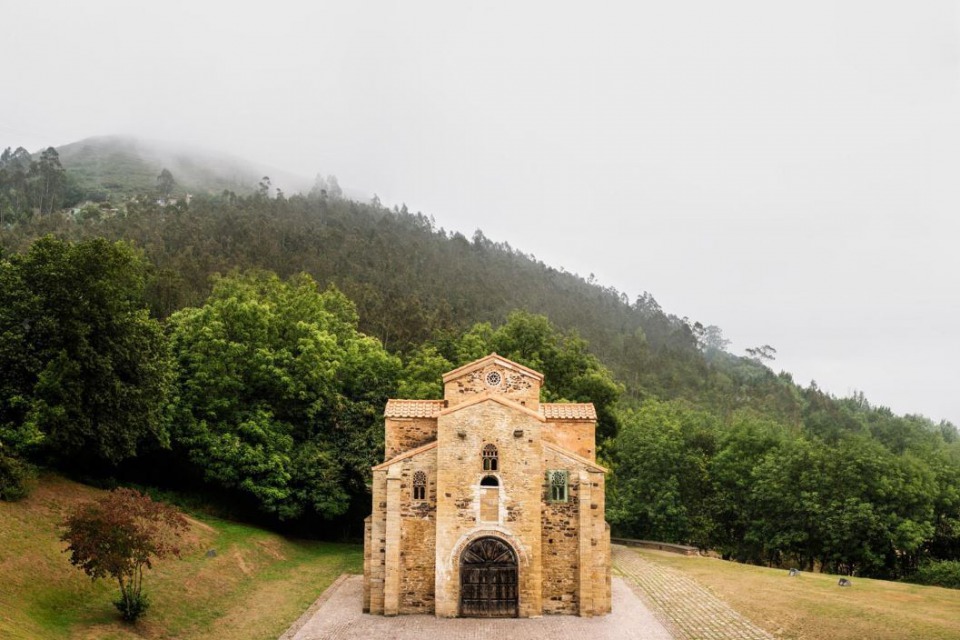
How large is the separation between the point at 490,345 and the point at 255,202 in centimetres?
8508

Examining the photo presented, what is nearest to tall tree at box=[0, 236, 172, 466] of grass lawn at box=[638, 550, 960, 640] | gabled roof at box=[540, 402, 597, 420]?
gabled roof at box=[540, 402, 597, 420]

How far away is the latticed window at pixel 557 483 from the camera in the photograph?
25172 mm

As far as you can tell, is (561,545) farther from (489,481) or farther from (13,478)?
(13,478)

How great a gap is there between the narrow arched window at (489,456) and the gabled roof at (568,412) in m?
4.77

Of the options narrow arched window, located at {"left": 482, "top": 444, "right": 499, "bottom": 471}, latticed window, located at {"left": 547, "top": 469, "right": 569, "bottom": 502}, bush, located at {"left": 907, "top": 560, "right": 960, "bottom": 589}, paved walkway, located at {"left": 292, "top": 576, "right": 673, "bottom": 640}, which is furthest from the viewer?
bush, located at {"left": 907, "top": 560, "right": 960, "bottom": 589}

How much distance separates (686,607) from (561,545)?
18.2 ft

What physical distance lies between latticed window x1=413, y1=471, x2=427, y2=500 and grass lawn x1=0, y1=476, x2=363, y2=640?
601cm

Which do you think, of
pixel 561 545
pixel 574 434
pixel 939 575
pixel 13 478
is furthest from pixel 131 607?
pixel 939 575

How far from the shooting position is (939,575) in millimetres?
33062

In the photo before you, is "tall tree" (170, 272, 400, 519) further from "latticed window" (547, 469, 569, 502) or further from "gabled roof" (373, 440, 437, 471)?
"latticed window" (547, 469, 569, 502)

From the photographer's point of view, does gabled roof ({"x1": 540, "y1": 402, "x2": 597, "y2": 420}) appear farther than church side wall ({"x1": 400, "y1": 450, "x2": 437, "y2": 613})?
Yes

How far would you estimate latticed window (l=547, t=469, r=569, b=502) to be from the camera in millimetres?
25172

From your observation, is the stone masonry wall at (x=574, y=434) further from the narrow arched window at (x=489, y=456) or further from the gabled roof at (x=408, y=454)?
the gabled roof at (x=408, y=454)

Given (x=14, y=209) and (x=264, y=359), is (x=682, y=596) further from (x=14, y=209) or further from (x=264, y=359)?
(x=14, y=209)
